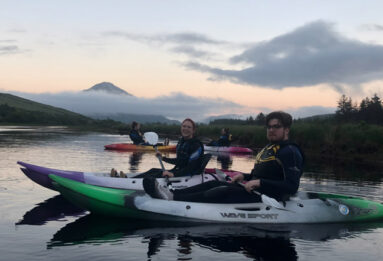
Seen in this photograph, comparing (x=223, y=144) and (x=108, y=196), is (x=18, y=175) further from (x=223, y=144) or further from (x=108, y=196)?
(x=223, y=144)

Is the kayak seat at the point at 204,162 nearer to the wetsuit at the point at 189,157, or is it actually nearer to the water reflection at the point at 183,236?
the wetsuit at the point at 189,157

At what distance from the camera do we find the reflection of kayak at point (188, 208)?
6957mm

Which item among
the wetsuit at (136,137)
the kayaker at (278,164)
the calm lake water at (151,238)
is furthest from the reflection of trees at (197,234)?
the wetsuit at (136,137)

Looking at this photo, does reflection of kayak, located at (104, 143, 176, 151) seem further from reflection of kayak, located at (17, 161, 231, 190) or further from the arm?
the arm

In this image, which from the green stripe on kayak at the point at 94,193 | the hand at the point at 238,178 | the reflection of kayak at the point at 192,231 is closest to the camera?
the reflection of kayak at the point at 192,231

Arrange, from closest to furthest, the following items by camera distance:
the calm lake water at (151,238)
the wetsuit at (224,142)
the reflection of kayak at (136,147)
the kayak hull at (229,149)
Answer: the calm lake water at (151,238) → the reflection of kayak at (136,147) → the kayak hull at (229,149) → the wetsuit at (224,142)

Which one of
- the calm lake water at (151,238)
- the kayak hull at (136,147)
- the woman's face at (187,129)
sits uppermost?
the woman's face at (187,129)

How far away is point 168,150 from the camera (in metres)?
23.0

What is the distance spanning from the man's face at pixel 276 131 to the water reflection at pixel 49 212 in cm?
401

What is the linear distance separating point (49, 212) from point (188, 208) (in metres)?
2.77

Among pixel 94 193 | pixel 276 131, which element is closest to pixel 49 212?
pixel 94 193

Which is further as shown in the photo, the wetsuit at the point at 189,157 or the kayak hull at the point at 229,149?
the kayak hull at the point at 229,149

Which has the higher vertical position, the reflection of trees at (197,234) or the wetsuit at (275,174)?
the wetsuit at (275,174)

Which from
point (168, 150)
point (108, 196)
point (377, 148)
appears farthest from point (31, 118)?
point (108, 196)
